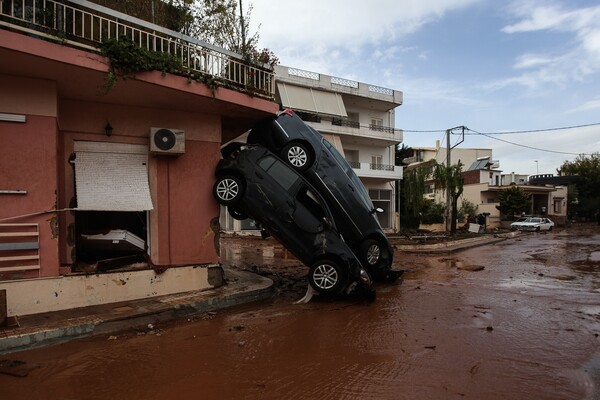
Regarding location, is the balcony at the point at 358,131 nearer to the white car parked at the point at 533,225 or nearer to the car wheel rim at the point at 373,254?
the white car parked at the point at 533,225

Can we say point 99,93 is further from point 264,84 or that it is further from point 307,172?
point 307,172

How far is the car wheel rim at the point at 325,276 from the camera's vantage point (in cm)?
757

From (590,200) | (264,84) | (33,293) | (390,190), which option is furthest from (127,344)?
(590,200)

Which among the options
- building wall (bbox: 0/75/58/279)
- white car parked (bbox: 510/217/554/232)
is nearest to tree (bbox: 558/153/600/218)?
white car parked (bbox: 510/217/554/232)

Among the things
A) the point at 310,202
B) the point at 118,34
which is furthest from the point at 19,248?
the point at 310,202

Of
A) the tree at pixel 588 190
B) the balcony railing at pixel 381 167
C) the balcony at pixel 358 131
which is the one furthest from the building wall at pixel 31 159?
the tree at pixel 588 190

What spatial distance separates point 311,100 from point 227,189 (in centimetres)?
2038

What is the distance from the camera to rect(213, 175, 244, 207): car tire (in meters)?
7.93

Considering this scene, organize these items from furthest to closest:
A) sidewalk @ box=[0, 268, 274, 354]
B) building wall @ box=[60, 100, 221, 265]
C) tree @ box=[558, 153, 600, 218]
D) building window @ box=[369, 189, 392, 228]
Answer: tree @ box=[558, 153, 600, 218] → building window @ box=[369, 189, 392, 228] → building wall @ box=[60, 100, 221, 265] → sidewalk @ box=[0, 268, 274, 354]

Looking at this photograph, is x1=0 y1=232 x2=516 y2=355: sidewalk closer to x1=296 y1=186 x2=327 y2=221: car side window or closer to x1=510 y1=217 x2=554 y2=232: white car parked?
x1=296 y1=186 x2=327 y2=221: car side window

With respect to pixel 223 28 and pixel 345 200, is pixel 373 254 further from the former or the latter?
pixel 223 28

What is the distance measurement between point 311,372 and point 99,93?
226 inches

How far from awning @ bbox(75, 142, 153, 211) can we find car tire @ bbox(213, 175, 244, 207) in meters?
1.28

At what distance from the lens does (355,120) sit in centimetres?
3130
